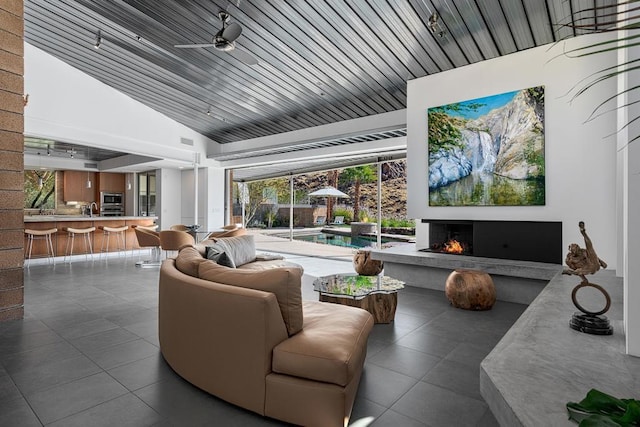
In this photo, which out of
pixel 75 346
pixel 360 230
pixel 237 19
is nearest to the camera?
pixel 75 346

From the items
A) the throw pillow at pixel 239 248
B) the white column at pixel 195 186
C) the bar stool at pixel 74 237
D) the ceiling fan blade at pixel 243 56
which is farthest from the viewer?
the white column at pixel 195 186

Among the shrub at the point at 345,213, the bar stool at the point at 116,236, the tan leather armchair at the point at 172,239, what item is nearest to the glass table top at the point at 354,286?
the tan leather armchair at the point at 172,239

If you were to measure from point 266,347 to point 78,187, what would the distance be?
38.7 feet

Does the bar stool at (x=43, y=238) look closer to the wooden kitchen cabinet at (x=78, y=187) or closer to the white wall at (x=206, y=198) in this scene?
the white wall at (x=206, y=198)

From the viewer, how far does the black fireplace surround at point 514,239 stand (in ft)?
15.2

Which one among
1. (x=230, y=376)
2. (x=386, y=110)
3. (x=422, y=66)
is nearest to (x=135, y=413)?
(x=230, y=376)

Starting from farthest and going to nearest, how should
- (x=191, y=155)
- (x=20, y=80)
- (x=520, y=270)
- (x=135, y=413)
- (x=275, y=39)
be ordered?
(x=191, y=155) → (x=275, y=39) → (x=520, y=270) → (x=20, y=80) → (x=135, y=413)

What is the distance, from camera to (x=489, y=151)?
511cm

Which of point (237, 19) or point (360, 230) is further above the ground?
point (237, 19)

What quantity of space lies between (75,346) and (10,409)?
1.00 metres

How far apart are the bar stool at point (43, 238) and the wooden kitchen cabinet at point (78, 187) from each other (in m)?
3.73

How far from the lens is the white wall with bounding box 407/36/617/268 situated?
14.0 feet

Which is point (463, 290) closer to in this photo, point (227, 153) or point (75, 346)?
point (75, 346)

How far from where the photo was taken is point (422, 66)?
17.8 ft
